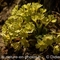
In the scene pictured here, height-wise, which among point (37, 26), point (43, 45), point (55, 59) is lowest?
point (55, 59)

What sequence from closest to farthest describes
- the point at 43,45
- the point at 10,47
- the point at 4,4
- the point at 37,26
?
the point at 43,45 < the point at 37,26 < the point at 10,47 < the point at 4,4

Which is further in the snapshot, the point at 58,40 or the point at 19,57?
the point at 19,57

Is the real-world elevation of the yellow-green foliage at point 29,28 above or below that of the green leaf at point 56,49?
above

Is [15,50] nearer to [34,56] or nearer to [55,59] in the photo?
[34,56]

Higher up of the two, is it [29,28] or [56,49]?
[29,28]

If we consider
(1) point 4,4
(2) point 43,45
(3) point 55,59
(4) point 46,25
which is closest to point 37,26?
→ (4) point 46,25

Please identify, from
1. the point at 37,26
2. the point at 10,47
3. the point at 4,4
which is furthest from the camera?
the point at 4,4

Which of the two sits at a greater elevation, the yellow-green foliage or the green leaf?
the yellow-green foliage

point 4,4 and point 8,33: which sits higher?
point 4,4
